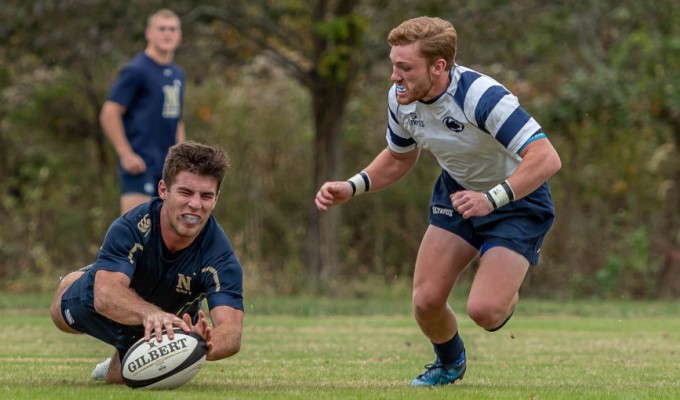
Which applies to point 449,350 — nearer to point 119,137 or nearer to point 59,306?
point 59,306

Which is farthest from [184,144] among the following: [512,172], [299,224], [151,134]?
[299,224]

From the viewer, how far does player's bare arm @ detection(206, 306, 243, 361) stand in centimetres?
712

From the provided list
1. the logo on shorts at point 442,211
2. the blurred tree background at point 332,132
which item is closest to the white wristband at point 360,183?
the logo on shorts at point 442,211

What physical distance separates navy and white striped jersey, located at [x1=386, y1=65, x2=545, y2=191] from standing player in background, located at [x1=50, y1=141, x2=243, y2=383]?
1.13 m

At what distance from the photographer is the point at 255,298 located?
17.5 meters

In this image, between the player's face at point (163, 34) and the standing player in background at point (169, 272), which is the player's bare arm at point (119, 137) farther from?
the standing player in background at point (169, 272)

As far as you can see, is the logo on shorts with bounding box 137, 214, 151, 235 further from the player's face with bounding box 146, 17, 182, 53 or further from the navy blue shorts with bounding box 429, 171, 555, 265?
the player's face with bounding box 146, 17, 182, 53

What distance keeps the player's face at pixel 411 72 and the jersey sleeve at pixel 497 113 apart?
183mm

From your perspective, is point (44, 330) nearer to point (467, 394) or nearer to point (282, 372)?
point (282, 372)

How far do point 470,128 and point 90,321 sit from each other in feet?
7.50

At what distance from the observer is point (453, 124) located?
7.62 m

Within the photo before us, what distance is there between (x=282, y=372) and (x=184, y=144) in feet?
6.32

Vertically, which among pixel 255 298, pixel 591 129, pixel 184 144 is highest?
pixel 184 144

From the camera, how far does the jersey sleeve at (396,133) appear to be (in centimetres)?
791
